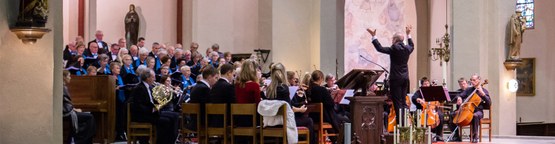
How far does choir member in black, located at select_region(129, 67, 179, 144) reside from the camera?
12.3 metres

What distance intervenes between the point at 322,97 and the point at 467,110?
15.5 feet

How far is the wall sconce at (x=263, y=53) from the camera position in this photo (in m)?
20.0

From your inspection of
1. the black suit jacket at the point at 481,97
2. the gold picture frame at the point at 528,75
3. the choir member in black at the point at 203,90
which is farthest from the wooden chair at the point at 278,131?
the gold picture frame at the point at 528,75

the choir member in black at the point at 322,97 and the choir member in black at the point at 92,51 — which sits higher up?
the choir member in black at the point at 92,51

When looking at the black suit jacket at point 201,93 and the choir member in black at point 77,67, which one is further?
the choir member in black at point 77,67

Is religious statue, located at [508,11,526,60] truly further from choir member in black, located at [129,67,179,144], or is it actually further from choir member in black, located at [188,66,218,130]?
choir member in black, located at [129,67,179,144]

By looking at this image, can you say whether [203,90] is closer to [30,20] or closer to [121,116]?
[121,116]

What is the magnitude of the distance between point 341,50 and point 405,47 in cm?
811

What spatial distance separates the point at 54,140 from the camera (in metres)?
10.2

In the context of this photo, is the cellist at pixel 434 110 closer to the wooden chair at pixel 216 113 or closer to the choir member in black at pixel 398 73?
the choir member in black at pixel 398 73

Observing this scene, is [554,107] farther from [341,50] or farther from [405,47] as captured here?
[405,47]

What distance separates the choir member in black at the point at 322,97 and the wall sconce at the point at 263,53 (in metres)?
7.36

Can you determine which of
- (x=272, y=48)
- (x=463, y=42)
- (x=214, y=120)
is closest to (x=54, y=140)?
(x=214, y=120)

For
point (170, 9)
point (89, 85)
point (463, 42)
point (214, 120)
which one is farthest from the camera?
point (170, 9)
